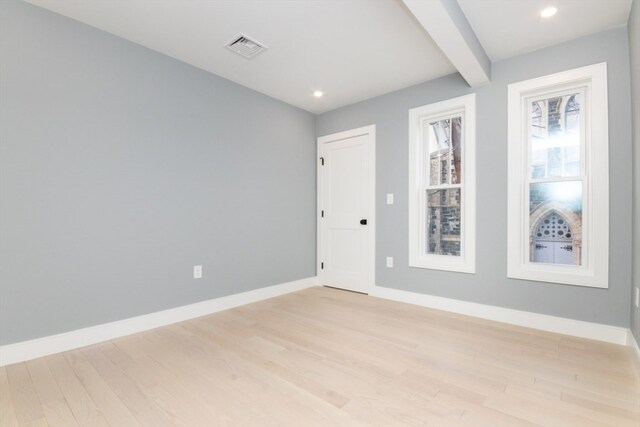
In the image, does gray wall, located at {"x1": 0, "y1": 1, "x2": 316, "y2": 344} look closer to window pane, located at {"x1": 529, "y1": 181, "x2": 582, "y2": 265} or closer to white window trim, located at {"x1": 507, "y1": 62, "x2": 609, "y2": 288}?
white window trim, located at {"x1": 507, "y1": 62, "x2": 609, "y2": 288}

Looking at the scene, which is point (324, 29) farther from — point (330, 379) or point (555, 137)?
point (330, 379)

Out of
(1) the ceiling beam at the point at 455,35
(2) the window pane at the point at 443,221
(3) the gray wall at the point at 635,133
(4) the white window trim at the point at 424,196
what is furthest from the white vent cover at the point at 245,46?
(3) the gray wall at the point at 635,133

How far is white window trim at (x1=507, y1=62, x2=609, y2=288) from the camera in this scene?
2352mm

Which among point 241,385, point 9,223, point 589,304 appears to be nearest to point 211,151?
point 9,223

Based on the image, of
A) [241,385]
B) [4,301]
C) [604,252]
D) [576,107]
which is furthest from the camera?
[576,107]

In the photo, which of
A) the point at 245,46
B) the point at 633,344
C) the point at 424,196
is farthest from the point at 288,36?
the point at 633,344

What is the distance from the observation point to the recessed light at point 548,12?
2152 mm

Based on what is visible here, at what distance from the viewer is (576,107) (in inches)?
102

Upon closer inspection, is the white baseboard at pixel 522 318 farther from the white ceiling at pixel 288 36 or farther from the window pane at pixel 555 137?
the white ceiling at pixel 288 36

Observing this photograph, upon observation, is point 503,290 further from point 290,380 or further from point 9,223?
point 9,223

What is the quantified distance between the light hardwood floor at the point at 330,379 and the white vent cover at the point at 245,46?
256cm

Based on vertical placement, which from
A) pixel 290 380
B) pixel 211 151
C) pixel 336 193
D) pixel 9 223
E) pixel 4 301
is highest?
pixel 211 151

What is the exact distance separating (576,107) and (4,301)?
15.5 ft

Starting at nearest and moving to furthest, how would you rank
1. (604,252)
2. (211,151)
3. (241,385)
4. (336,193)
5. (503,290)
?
(241,385) < (604,252) < (503,290) < (211,151) < (336,193)
